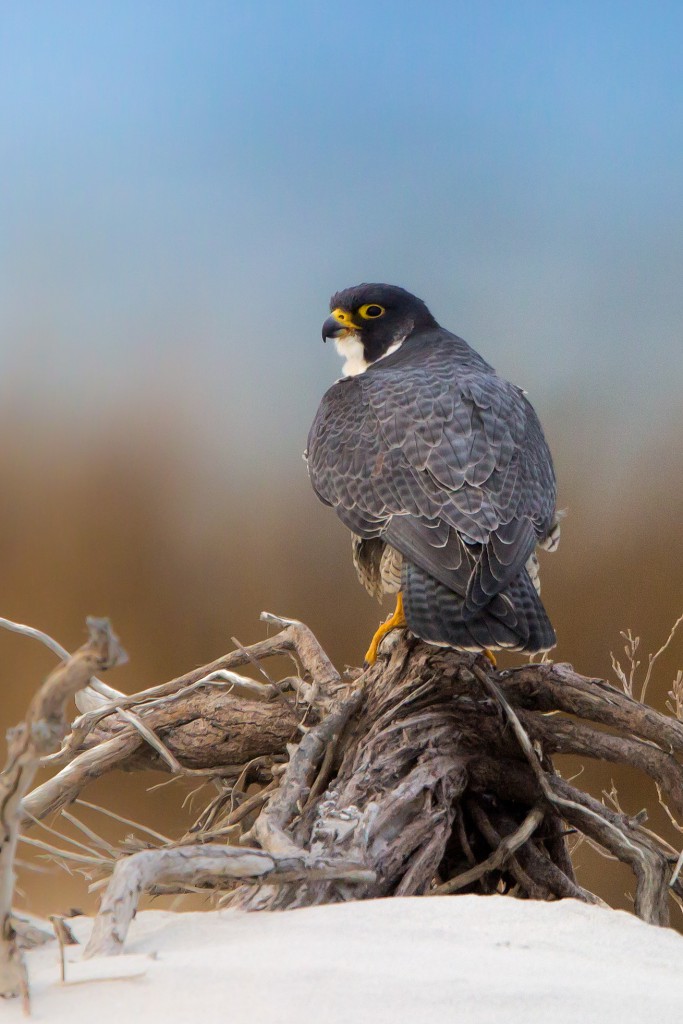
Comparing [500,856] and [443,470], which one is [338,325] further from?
[500,856]

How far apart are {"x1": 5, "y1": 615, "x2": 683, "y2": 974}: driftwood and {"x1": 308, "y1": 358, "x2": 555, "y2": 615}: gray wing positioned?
0.81ft

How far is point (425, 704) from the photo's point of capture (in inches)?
86.8

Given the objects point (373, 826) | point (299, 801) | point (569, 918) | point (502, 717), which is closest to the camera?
point (569, 918)

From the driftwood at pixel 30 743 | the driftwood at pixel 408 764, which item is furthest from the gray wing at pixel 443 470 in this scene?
the driftwood at pixel 30 743

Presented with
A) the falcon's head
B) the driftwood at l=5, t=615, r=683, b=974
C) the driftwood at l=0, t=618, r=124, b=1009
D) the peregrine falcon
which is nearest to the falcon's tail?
the peregrine falcon

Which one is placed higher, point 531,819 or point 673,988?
point 673,988

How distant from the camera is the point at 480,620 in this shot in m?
2.07

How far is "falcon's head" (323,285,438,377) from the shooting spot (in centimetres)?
340

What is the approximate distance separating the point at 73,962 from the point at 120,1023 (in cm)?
19

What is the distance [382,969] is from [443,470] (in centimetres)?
141

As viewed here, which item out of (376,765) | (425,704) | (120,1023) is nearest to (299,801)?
(376,765)

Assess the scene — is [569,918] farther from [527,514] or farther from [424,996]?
[527,514]

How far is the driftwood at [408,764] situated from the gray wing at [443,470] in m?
0.25

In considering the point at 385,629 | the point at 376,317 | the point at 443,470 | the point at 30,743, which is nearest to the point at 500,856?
the point at 385,629
